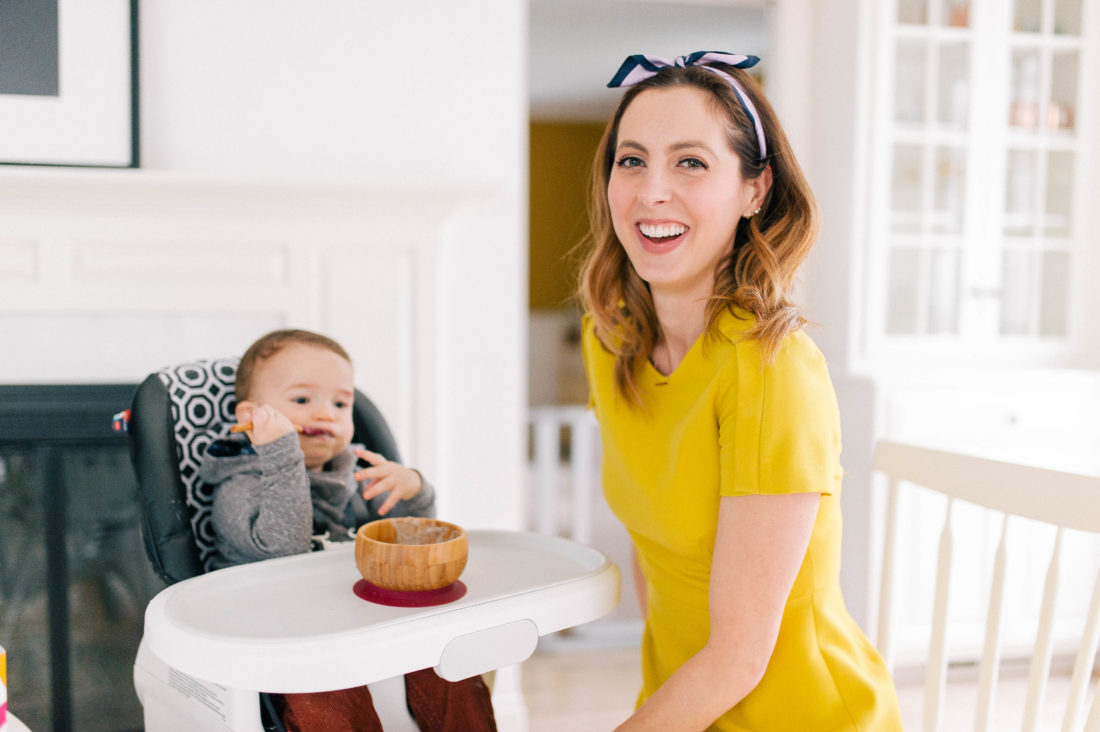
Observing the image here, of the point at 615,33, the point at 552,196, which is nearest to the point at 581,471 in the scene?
the point at 615,33

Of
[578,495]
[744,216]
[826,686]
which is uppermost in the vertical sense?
[744,216]

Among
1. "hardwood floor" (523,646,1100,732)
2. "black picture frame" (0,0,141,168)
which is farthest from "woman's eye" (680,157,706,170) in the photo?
"hardwood floor" (523,646,1100,732)

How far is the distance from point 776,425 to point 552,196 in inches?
240

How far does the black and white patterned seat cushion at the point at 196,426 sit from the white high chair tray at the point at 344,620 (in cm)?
27

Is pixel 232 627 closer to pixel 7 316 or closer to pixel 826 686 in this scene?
pixel 826 686

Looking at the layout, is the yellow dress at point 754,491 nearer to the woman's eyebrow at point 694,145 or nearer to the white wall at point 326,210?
the woman's eyebrow at point 694,145

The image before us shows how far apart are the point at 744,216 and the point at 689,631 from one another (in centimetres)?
58

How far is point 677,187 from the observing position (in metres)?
1.08

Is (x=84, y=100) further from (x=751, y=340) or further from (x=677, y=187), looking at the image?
(x=751, y=340)

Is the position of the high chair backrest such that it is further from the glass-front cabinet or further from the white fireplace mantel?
the glass-front cabinet

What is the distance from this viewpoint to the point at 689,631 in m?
1.12

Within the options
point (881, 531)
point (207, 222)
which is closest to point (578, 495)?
point (881, 531)

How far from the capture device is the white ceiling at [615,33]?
4.07 meters

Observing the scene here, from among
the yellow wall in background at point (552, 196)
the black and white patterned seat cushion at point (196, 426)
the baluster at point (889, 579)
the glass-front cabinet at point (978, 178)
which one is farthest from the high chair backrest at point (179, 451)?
the yellow wall in background at point (552, 196)
